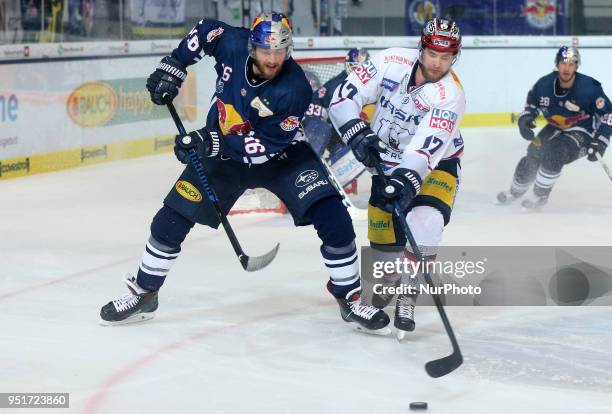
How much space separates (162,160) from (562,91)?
3.29 metres

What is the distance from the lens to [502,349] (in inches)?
146

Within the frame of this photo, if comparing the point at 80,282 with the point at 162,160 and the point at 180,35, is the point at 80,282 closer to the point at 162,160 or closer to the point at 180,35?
the point at 162,160

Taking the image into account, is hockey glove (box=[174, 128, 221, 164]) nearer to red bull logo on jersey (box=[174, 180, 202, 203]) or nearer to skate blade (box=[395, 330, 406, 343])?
red bull logo on jersey (box=[174, 180, 202, 203])

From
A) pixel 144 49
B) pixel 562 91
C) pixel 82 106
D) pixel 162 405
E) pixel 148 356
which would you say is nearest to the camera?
pixel 162 405

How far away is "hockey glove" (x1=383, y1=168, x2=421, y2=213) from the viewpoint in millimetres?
3629

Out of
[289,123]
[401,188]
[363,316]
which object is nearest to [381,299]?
[363,316]

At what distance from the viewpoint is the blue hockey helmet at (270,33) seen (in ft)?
Result: 12.0

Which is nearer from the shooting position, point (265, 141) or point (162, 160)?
point (265, 141)

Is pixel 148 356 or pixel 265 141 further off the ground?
pixel 265 141

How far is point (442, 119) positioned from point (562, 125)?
10.9ft

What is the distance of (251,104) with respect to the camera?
3.79 meters

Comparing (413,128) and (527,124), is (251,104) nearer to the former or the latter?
(413,128)

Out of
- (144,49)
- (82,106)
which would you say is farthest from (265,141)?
(144,49)

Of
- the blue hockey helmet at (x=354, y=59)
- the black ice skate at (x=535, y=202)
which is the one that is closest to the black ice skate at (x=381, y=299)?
the black ice skate at (x=535, y=202)
